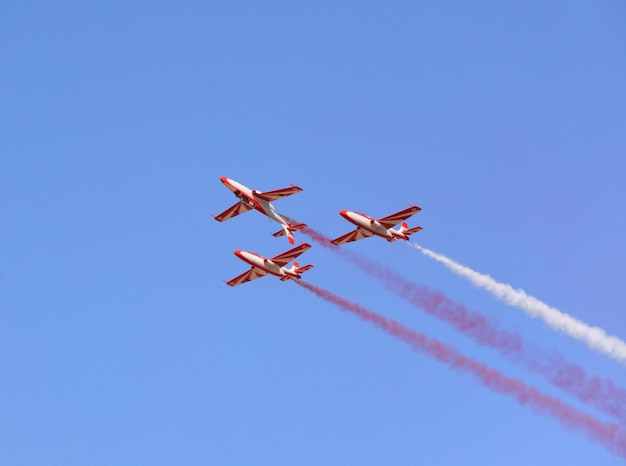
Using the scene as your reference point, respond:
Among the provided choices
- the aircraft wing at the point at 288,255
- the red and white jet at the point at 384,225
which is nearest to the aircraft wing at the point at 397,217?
the red and white jet at the point at 384,225

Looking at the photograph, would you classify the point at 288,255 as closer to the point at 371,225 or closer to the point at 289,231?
the point at 289,231

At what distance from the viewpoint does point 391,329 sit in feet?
303

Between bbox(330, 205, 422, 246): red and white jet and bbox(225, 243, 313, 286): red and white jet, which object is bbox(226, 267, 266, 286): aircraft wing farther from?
bbox(330, 205, 422, 246): red and white jet

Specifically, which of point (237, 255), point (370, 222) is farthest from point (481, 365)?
point (237, 255)

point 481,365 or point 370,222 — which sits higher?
point 370,222

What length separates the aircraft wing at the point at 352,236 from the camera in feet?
311

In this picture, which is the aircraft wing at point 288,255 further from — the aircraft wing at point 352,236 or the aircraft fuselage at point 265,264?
the aircraft wing at point 352,236

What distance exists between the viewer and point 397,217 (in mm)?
92500

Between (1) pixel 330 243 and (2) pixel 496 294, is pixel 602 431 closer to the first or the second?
(2) pixel 496 294

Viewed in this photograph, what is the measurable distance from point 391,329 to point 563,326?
14.3 m

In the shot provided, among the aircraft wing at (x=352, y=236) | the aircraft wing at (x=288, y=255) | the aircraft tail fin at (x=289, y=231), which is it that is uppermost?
the aircraft wing at (x=352, y=236)

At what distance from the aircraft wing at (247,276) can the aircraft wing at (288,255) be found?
194cm

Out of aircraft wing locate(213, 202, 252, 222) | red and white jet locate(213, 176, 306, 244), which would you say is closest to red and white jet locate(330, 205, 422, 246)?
red and white jet locate(213, 176, 306, 244)

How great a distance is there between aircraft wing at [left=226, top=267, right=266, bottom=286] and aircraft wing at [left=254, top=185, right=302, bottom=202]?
651 centimetres
